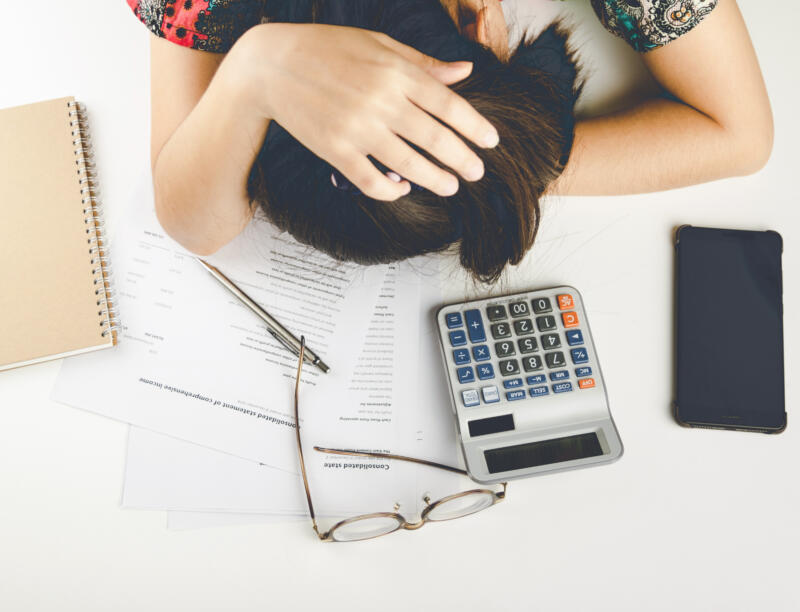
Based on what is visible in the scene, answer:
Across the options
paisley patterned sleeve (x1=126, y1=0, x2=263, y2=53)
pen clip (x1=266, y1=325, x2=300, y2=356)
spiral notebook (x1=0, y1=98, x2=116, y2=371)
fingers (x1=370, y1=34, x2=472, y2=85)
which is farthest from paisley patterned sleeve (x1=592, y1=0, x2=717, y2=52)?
spiral notebook (x1=0, y1=98, x2=116, y2=371)

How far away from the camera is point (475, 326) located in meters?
0.51

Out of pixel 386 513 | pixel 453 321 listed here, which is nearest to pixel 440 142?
pixel 453 321

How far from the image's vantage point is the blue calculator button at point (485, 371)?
1.65 ft

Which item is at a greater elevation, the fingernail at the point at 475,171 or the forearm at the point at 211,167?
the fingernail at the point at 475,171

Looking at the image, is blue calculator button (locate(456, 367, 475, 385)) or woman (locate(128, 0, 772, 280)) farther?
blue calculator button (locate(456, 367, 475, 385))

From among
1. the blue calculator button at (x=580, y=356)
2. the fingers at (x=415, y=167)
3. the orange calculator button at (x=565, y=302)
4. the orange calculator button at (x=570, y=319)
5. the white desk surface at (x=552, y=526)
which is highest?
the fingers at (x=415, y=167)

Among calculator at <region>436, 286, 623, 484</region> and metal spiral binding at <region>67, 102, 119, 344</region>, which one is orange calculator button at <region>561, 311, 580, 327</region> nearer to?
calculator at <region>436, 286, 623, 484</region>

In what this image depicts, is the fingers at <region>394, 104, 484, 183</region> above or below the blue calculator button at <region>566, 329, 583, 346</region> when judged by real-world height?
above

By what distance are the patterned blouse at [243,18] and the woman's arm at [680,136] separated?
0.03m

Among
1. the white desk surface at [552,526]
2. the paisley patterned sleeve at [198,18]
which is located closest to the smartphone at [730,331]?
the white desk surface at [552,526]

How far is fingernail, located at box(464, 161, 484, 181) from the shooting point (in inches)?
13.4

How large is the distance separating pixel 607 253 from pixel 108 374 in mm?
516

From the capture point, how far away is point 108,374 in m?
0.52

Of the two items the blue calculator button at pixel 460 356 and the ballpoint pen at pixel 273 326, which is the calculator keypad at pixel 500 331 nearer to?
the blue calculator button at pixel 460 356
